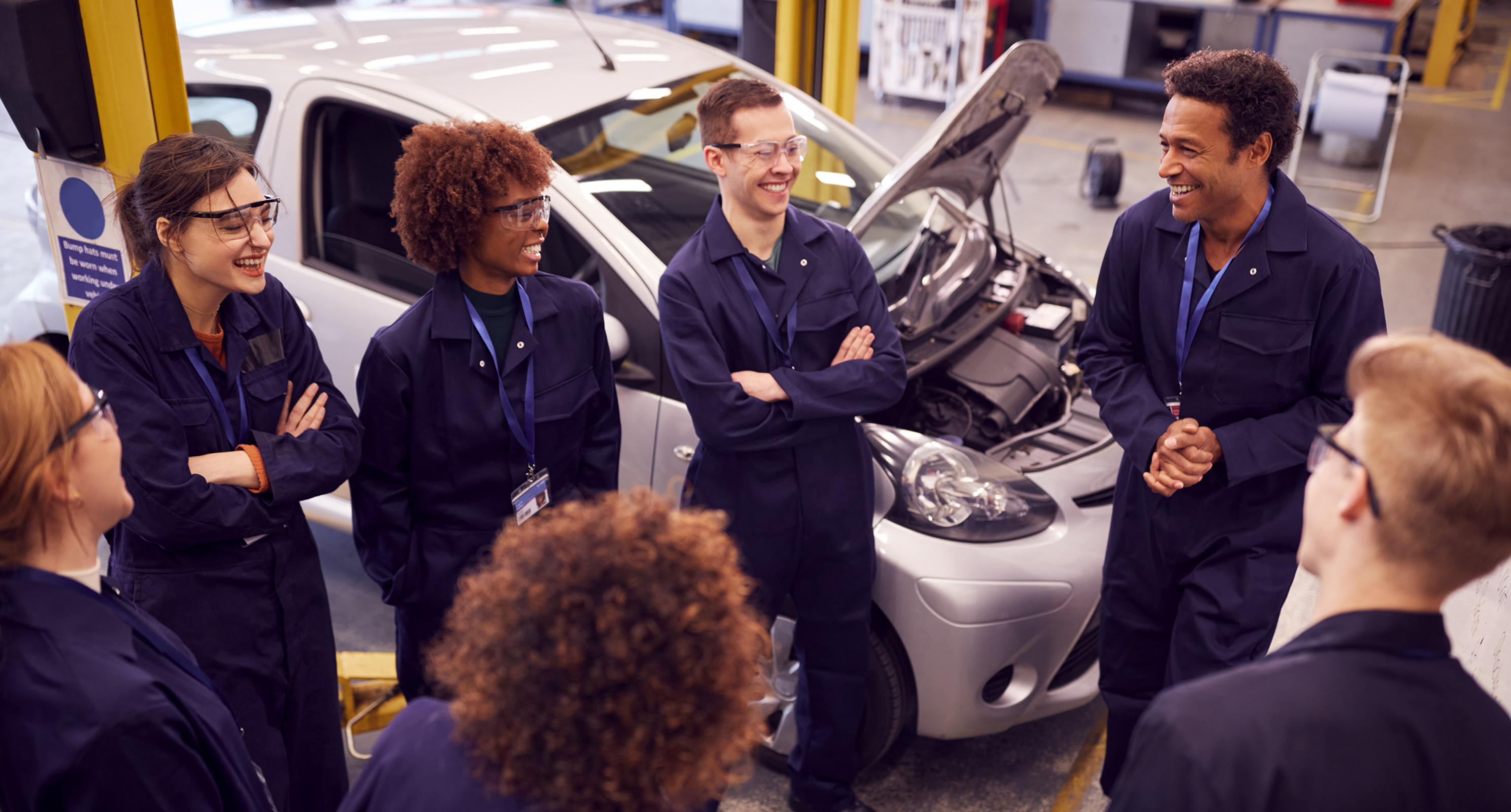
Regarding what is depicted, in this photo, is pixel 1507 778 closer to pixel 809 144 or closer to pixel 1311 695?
pixel 1311 695

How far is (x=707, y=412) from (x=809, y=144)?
153 centimetres

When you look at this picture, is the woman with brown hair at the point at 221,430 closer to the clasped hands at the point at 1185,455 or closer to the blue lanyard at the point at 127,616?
the blue lanyard at the point at 127,616

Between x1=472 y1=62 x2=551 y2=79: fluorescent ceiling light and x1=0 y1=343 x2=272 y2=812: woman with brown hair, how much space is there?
2.07m

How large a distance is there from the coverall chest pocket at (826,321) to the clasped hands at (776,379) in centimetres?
2

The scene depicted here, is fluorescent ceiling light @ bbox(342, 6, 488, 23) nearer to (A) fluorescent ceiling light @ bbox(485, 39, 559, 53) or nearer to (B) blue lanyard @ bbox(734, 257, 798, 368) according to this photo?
(A) fluorescent ceiling light @ bbox(485, 39, 559, 53)

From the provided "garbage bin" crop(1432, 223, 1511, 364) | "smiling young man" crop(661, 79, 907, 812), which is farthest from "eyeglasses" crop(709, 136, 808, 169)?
"garbage bin" crop(1432, 223, 1511, 364)

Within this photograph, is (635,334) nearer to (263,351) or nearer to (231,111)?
(263,351)

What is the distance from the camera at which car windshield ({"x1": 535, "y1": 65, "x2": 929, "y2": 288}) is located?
10.2ft

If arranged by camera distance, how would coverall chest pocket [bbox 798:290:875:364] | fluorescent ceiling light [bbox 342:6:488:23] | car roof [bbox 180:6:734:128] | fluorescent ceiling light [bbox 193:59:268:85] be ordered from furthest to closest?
fluorescent ceiling light [bbox 342:6:488:23], fluorescent ceiling light [bbox 193:59:268:85], car roof [bbox 180:6:734:128], coverall chest pocket [bbox 798:290:875:364]

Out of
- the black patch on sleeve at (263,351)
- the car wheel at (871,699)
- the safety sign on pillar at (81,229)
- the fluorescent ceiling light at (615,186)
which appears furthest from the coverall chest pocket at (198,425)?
the car wheel at (871,699)

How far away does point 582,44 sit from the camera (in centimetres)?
371

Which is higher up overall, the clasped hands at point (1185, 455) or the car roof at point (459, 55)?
the car roof at point (459, 55)

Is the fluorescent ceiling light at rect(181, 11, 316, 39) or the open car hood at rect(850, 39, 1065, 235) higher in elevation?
the fluorescent ceiling light at rect(181, 11, 316, 39)

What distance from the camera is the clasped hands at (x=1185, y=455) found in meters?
2.32
